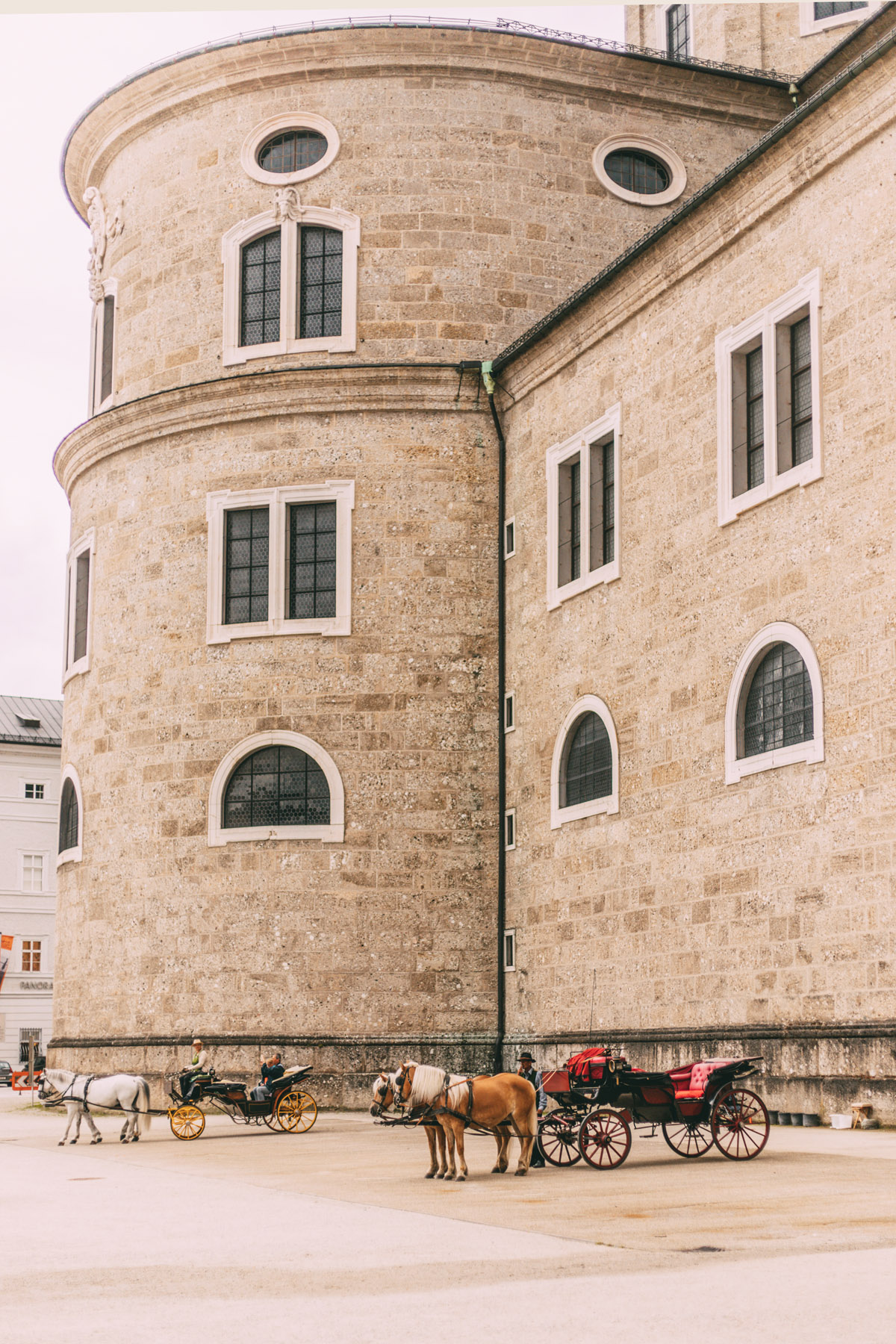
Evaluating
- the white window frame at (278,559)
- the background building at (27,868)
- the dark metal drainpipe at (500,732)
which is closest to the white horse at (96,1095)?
the dark metal drainpipe at (500,732)

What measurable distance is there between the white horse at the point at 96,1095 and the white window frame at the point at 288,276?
528 inches

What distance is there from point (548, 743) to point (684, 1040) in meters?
6.20

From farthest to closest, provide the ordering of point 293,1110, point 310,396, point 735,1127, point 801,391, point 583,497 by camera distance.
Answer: point 310,396, point 583,497, point 293,1110, point 801,391, point 735,1127

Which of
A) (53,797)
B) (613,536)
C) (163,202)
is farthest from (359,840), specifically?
(53,797)

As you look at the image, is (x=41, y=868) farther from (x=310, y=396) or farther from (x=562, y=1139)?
(x=562, y=1139)

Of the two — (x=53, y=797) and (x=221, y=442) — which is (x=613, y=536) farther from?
(x=53, y=797)

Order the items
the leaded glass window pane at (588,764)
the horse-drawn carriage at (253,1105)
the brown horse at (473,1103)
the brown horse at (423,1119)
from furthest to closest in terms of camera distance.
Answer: the leaded glass window pane at (588,764) < the horse-drawn carriage at (253,1105) < the brown horse at (473,1103) < the brown horse at (423,1119)

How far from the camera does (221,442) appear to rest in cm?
2948

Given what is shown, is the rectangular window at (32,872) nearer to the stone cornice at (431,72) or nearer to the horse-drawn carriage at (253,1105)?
the stone cornice at (431,72)

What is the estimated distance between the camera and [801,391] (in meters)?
20.7

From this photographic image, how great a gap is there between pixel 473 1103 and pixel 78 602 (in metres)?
19.9

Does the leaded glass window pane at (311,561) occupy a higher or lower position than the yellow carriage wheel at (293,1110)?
higher

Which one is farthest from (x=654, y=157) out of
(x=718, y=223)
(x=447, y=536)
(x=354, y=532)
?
(x=354, y=532)

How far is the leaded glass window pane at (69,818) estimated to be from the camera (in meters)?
31.0
